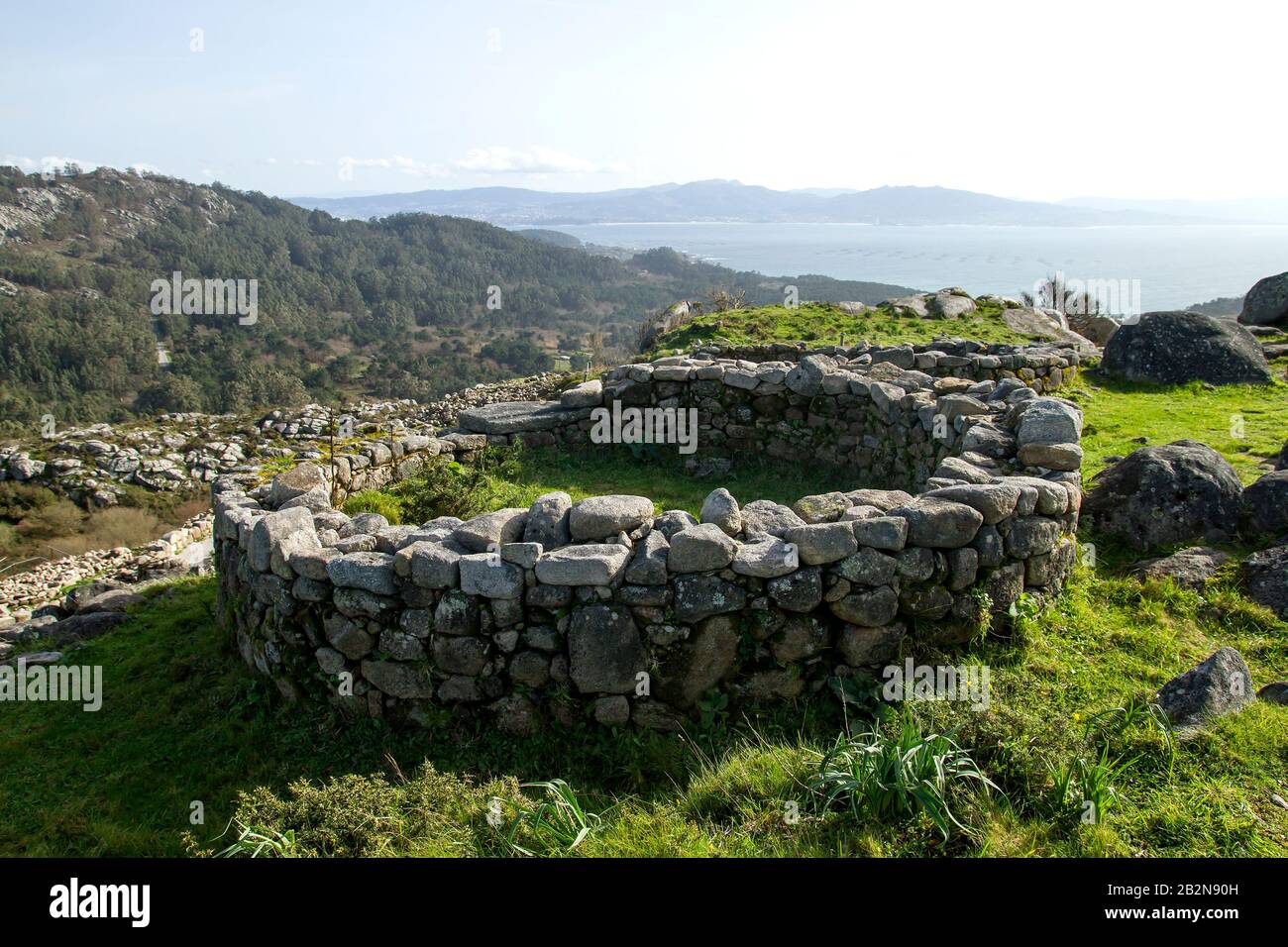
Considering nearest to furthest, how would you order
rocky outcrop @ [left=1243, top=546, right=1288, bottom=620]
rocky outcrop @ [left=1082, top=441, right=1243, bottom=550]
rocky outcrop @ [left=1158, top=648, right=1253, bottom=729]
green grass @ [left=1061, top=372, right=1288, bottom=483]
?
rocky outcrop @ [left=1158, top=648, right=1253, bottom=729]
rocky outcrop @ [left=1243, top=546, right=1288, bottom=620]
rocky outcrop @ [left=1082, top=441, right=1243, bottom=550]
green grass @ [left=1061, top=372, right=1288, bottom=483]

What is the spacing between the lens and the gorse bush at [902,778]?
12.3 ft

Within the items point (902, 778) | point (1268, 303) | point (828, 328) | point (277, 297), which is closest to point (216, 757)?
point (902, 778)

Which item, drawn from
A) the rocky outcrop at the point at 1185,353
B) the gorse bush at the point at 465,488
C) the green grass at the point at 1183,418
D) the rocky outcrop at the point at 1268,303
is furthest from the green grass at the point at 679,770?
the rocky outcrop at the point at 1268,303

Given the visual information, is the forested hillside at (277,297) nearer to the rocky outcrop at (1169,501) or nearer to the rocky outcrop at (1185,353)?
the rocky outcrop at (1185,353)

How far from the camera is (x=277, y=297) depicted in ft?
229

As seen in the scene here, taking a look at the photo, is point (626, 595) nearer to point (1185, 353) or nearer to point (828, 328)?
point (1185, 353)

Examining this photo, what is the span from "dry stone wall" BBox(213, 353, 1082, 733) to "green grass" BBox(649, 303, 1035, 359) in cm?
1030

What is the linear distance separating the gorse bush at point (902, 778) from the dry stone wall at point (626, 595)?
1.01 metres

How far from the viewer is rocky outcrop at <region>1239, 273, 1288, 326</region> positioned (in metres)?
16.2

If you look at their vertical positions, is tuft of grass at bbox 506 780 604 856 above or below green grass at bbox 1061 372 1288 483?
below

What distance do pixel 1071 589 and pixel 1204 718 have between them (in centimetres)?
178

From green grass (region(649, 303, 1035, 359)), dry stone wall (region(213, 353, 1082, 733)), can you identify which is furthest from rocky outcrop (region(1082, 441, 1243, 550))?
green grass (region(649, 303, 1035, 359))

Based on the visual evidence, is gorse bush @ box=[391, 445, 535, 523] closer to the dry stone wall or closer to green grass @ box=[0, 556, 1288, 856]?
the dry stone wall
